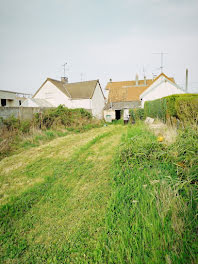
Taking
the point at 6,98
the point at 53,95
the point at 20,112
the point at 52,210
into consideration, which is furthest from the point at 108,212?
the point at 6,98

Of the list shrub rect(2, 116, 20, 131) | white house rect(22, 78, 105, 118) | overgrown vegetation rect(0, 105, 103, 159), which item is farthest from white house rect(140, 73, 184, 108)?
shrub rect(2, 116, 20, 131)

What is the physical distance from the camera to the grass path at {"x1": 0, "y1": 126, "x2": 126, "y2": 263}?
6.72 ft

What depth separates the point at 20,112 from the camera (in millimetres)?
10203

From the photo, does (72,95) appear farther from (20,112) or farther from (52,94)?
(20,112)

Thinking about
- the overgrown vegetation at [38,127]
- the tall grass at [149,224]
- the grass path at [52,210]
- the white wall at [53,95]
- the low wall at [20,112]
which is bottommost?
Answer: the grass path at [52,210]

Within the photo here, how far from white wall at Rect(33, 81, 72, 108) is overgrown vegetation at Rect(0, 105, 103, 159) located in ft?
29.9

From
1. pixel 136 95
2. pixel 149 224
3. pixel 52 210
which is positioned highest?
pixel 136 95

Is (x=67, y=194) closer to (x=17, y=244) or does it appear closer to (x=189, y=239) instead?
(x=17, y=244)

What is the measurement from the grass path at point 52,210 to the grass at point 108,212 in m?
0.01

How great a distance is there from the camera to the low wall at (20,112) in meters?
9.02

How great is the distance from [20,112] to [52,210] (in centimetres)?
908

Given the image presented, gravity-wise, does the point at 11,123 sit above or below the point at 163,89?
below

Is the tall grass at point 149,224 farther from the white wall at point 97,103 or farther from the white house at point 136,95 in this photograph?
the white wall at point 97,103

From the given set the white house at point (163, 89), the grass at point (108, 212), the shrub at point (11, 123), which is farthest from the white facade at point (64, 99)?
the grass at point (108, 212)
